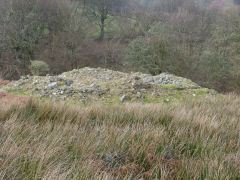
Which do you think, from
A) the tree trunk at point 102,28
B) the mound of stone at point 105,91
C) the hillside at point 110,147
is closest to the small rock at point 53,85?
the mound of stone at point 105,91

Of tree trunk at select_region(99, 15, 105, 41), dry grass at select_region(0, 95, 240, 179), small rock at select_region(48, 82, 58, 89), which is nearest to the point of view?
dry grass at select_region(0, 95, 240, 179)

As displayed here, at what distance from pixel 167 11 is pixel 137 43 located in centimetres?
2028

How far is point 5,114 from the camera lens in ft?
8.30

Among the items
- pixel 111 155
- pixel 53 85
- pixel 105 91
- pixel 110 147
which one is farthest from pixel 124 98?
pixel 111 155

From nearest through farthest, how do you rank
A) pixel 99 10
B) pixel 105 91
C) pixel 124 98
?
pixel 124 98 → pixel 105 91 → pixel 99 10

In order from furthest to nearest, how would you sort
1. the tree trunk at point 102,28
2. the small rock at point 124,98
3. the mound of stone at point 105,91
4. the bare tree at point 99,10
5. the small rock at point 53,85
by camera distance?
the bare tree at point 99,10 < the tree trunk at point 102,28 < the small rock at point 53,85 < the mound of stone at point 105,91 < the small rock at point 124,98

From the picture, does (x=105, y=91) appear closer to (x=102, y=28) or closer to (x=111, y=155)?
(x=111, y=155)

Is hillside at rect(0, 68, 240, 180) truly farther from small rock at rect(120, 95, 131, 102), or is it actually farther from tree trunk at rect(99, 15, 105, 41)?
tree trunk at rect(99, 15, 105, 41)

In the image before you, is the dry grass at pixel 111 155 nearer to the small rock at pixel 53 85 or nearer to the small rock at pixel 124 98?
the small rock at pixel 124 98

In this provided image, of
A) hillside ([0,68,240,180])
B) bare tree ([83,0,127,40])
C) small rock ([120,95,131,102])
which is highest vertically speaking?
bare tree ([83,0,127,40])

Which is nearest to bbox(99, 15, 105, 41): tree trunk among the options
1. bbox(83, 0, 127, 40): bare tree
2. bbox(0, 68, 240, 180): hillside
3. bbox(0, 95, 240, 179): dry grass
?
bbox(83, 0, 127, 40): bare tree

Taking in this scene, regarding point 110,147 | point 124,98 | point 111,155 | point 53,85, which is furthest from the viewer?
point 53,85

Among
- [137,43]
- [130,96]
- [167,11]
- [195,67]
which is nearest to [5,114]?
[130,96]

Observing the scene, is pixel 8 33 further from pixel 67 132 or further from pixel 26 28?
pixel 67 132
